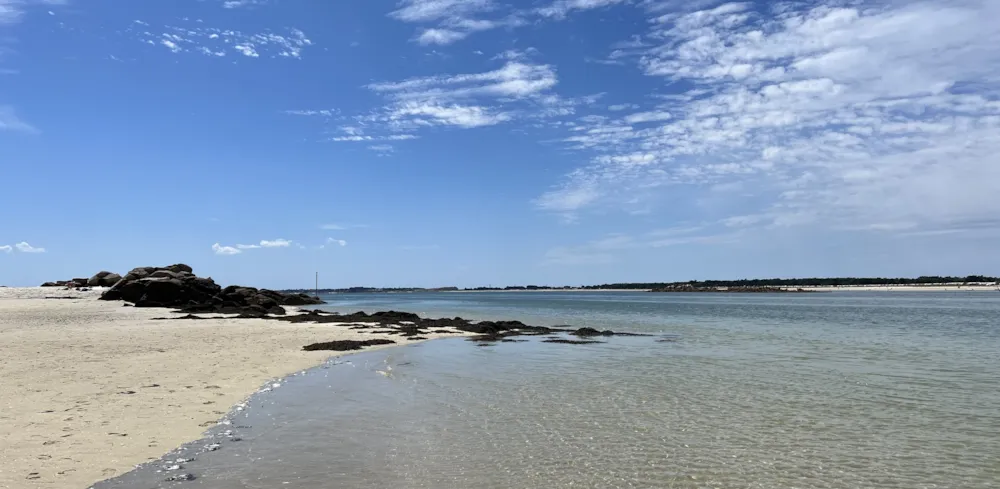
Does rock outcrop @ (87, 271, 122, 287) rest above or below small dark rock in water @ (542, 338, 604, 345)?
above

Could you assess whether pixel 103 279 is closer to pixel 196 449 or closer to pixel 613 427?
pixel 196 449

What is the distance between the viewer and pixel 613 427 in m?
10.2

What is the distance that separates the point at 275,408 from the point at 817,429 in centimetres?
1048

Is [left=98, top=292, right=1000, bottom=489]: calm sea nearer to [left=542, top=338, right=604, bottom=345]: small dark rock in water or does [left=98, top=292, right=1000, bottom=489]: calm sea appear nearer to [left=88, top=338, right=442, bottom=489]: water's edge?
[left=88, top=338, right=442, bottom=489]: water's edge

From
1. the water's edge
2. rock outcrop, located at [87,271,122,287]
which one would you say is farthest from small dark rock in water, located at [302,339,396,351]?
rock outcrop, located at [87,271,122,287]

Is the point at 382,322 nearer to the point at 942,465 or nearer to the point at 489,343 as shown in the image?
the point at 489,343

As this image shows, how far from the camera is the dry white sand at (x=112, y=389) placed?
23.7 feet

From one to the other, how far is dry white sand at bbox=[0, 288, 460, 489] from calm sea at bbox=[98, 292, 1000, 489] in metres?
0.74

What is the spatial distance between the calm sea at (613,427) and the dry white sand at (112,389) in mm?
738

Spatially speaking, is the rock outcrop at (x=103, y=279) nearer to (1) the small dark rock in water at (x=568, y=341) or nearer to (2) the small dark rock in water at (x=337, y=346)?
(2) the small dark rock in water at (x=337, y=346)

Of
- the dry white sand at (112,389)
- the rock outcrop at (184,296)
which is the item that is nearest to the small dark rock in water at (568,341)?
the dry white sand at (112,389)

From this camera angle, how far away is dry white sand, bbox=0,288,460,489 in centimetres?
721

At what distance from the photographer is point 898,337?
93.0ft

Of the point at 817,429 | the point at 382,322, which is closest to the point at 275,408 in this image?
the point at 817,429
